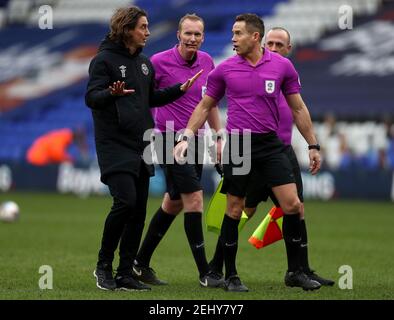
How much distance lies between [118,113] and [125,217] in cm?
91

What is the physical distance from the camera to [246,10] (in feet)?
107

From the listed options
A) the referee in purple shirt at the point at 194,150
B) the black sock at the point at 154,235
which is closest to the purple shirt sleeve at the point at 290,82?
the referee in purple shirt at the point at 194,150

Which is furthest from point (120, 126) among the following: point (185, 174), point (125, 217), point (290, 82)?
point (290, 82)

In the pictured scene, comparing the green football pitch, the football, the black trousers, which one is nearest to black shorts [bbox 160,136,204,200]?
the black trousers

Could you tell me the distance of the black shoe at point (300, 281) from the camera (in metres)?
9.27

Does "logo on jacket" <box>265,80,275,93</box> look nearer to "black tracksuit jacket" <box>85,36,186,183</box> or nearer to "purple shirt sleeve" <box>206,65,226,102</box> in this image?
"purple shirt sleeve" <box>206,65,226,102</box>

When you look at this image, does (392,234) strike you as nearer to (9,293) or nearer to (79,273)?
(79,273)

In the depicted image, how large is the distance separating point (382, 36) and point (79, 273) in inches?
801

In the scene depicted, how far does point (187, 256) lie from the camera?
43.2 feet

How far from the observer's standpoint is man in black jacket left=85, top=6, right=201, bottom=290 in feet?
30.1

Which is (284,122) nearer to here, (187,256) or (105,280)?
(105,280)

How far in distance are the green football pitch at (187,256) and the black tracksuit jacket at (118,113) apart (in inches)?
45.4

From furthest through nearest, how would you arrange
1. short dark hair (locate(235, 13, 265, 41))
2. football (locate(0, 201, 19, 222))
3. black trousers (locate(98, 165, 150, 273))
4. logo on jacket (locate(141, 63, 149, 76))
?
football (locate(0, 201, 19, 222)) < logo on jacket (locate(141, 63, 149, 76)) < short dark hair (locate(235, 13, 265, 41)) < black trousers (locate(98, 165, 150, 273))

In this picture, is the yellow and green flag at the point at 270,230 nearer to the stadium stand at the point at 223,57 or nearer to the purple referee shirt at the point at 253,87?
the purple referee shirt at the point at 253,87
